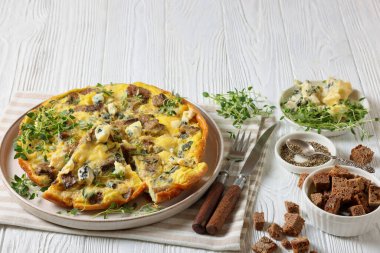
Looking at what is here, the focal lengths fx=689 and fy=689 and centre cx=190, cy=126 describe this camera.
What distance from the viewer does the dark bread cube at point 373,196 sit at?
4.12 m

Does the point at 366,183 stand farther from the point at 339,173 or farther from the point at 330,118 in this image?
the point at 330,118

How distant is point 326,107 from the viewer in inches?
204

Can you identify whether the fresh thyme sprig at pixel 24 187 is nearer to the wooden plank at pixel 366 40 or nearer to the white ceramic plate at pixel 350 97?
the white ceramic plate at pixel 350 97

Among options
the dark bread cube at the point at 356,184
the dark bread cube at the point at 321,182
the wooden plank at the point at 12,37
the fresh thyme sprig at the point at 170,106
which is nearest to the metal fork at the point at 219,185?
the fresh thyme sprig at the point at 170,106

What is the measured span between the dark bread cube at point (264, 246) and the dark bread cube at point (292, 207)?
0.33 metres

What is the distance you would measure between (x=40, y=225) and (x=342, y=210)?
Result: 6.07ft

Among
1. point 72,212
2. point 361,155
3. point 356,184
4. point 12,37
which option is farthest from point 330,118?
point 12,37

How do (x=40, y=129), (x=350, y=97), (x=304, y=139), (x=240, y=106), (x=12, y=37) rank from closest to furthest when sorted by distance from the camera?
(x=40, y=129)
(x=304, y=139)
(x=240, y=106)
(x=350, y=97)
(x=12, y=37)

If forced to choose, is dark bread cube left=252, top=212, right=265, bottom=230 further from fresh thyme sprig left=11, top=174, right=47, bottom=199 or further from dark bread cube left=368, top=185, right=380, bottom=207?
fresh thyme sprig left=11, top=174, right=47, bottom=199

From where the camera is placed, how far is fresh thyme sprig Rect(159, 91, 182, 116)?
4.82 metres

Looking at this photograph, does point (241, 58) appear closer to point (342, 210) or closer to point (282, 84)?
point (282, 84)

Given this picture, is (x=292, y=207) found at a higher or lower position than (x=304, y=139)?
lower

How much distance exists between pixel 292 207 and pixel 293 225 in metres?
0.21

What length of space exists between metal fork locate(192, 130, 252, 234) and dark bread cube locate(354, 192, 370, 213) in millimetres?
845
